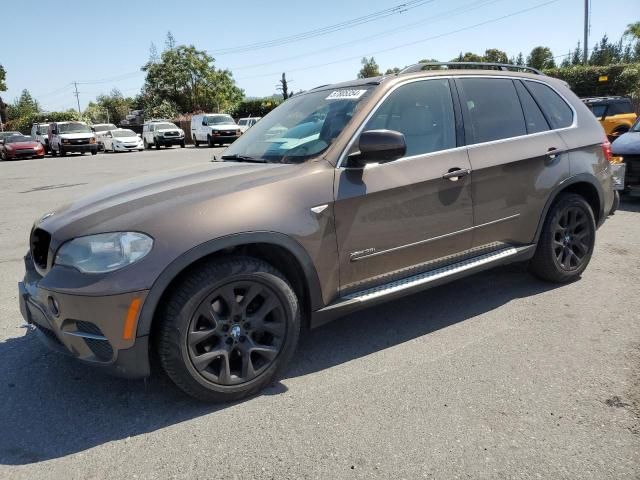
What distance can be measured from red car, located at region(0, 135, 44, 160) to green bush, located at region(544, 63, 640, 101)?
29906mm

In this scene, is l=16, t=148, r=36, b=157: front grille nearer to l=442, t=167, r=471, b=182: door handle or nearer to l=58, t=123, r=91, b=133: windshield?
l=58, t=123, r=91, b=133: windshield

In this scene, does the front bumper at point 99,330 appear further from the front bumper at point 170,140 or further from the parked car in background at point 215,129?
the front bumper at point 170,140

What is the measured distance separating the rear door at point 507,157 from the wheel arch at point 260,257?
55.3 inches

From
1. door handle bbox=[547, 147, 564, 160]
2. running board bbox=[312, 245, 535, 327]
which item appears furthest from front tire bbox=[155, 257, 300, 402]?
door handle bbox=[547, 147, 564, 160]

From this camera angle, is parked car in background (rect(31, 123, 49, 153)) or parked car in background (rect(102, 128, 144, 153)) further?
parked car in background (rect(31, 123, 49, 153))

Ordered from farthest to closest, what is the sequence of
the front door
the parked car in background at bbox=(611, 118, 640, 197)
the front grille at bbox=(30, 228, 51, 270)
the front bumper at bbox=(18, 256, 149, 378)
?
1. the parked car in background at bbox=(611, 118, 640, 197)
2. the front door
3. the front grille at bbox=(30, 228, 51, 270)
4. the front bumper at bbox=(18, 256, 149, 378)

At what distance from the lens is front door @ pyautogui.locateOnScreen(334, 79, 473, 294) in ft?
10.2

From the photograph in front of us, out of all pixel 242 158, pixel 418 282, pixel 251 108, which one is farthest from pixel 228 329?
pixel 251 108

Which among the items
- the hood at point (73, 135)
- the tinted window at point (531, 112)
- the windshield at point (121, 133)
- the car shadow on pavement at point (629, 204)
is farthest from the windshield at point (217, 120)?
the tinted window at point (531, 112)

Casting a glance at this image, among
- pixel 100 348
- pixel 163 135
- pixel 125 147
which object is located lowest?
pixel 100 348

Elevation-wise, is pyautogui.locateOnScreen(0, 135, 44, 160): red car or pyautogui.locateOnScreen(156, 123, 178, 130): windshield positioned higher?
pyautogui.locateOnScreen(156, 123, 178, 130): windshield

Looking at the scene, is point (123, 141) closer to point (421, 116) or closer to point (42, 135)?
point (42, 135)

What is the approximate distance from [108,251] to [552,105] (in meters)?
3.75

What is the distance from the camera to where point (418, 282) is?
11.2 ft
